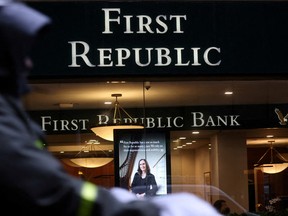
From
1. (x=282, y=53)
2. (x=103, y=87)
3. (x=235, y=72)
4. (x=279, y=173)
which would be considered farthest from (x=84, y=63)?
(x=279, y=173)

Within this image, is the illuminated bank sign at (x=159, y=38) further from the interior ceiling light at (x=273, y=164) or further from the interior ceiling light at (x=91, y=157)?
the interior ceiling light at (x=273, y=164)

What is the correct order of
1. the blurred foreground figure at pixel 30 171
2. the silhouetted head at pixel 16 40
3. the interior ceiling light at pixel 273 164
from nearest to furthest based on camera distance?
the blurred foreground figure at pixel 30 171, the silhouetted head at pixel 16 40, the interior ceiling light at pixel 273 164

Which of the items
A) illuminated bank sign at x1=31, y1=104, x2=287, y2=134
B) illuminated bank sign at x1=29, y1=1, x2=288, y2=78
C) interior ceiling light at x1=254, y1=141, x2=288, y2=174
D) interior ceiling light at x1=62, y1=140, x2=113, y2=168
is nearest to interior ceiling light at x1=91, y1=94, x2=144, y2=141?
illuminated bank sign at x1=31, y1=104, x2=287, y2=134

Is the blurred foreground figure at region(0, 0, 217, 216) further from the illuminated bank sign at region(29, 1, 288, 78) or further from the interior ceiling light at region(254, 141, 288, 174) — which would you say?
the interior ceiling light at region(254, 141, 288, 174)

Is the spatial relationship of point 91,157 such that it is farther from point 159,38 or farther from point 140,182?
point 159,38

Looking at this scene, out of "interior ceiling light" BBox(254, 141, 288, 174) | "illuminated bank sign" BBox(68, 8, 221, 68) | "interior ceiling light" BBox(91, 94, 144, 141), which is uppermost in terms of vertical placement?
"illuminated bank sign" BBox(68, 8, 221, 68)

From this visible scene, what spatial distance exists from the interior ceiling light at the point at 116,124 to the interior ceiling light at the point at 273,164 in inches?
74.5

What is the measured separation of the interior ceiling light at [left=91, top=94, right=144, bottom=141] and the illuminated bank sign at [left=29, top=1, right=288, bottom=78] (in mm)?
770

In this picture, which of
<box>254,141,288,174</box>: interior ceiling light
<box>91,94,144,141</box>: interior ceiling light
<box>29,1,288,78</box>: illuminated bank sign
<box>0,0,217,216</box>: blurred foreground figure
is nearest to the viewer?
<box>0,0,217,216</box>: blurred foreground figure

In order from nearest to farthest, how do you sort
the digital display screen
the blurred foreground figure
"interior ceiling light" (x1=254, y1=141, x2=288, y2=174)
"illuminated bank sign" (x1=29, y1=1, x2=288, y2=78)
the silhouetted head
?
the blurred foreground figure, the silhouetted head, "illuminated bank sign" (x1=29, y1=1, x2=288, y2=78), the digital display screen, "interior ceiling light" (x1=254, y1=141, x2=288, y2=174)

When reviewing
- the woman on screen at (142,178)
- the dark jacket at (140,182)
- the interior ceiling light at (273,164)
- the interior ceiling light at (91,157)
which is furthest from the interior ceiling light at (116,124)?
the interior ceiling light at (273,164)

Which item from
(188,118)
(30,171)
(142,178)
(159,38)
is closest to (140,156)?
(142,178)

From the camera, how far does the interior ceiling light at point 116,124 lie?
9242mm

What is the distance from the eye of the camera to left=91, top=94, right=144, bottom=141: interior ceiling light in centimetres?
924
